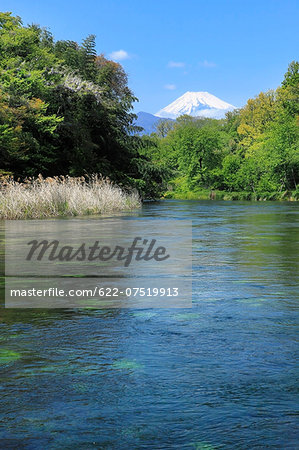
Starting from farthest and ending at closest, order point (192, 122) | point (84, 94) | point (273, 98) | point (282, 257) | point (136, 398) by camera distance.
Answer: point (192, 122) < point (273, 98) < point (84, 94) < point (282, 257) < point (136, 398)

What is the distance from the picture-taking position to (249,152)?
293 ft

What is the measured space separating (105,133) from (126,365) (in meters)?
47.2

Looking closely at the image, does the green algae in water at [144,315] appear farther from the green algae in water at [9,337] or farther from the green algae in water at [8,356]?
the green algae in water at [8,356]

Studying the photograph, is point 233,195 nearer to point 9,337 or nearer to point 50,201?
point 50,201

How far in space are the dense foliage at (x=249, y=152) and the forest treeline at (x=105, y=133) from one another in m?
0.14

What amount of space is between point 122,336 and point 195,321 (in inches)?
36.8

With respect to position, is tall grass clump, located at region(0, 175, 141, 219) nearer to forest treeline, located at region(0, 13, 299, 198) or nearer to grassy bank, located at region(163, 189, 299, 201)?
forest treeline, located at region(0, 13, 299, 198)

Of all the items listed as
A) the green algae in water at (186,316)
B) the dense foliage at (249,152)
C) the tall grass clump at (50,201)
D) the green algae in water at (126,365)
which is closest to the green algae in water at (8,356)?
the green algae in water at (126,365)

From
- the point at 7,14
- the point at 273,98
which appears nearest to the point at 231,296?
the point at 7,14

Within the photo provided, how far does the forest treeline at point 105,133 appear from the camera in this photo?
1533 inches

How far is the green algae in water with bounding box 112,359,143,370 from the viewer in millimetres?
4477

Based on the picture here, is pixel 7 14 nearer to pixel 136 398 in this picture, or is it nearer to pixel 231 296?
pixel 231 296

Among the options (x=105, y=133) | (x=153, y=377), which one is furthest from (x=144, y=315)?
(x=105, y=133)

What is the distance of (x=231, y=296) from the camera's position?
7723mm
